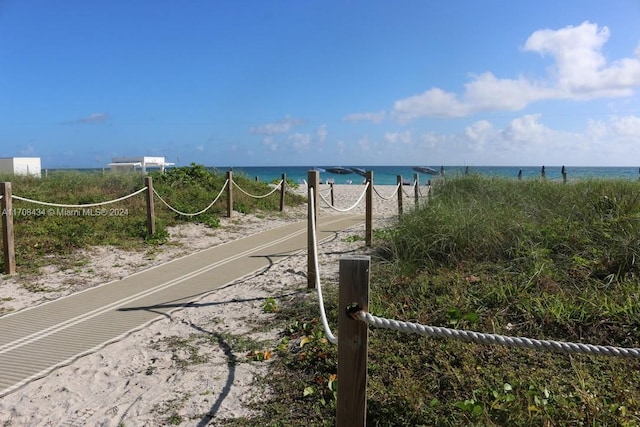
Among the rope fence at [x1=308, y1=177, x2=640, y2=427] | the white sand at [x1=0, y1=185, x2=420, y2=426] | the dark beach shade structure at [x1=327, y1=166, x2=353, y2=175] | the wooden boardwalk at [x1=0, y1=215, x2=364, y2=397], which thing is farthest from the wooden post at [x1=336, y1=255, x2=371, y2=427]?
the dark beach shade structure at [x1=327, y1=166, x2=353, y2=175]

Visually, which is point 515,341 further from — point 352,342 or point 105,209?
point 105,209

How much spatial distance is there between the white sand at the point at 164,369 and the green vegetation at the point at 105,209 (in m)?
1.50

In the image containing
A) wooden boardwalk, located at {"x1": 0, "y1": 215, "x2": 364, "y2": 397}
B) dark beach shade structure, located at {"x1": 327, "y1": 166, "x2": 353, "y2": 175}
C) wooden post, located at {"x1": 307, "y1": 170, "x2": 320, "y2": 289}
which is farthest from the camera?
dark beach shade structure, located at {"x1": 327, "y1": 166, "x2": 353, "y2": 175}

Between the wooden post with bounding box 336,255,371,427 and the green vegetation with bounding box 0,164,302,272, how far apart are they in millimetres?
6280

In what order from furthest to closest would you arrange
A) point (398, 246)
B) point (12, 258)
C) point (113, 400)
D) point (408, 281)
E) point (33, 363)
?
point (12, 258), point (398, 246), point (408, 281), point (33, 363), point (113, 400)

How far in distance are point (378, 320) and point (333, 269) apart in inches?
167

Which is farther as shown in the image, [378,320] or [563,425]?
[563,425]

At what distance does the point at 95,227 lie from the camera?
28.8 feet

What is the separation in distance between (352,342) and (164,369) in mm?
2193

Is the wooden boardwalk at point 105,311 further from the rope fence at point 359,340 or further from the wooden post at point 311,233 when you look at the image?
the rope fence at point 359,340

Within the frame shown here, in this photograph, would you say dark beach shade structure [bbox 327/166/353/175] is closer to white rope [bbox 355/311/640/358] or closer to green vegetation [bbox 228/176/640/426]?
green vegetation [bbox 228/176/640/426]

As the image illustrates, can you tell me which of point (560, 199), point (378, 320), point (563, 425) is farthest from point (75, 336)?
point (560, 199)

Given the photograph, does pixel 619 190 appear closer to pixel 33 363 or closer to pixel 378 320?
pixel 378 320

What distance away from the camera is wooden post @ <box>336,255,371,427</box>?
2047 mm
